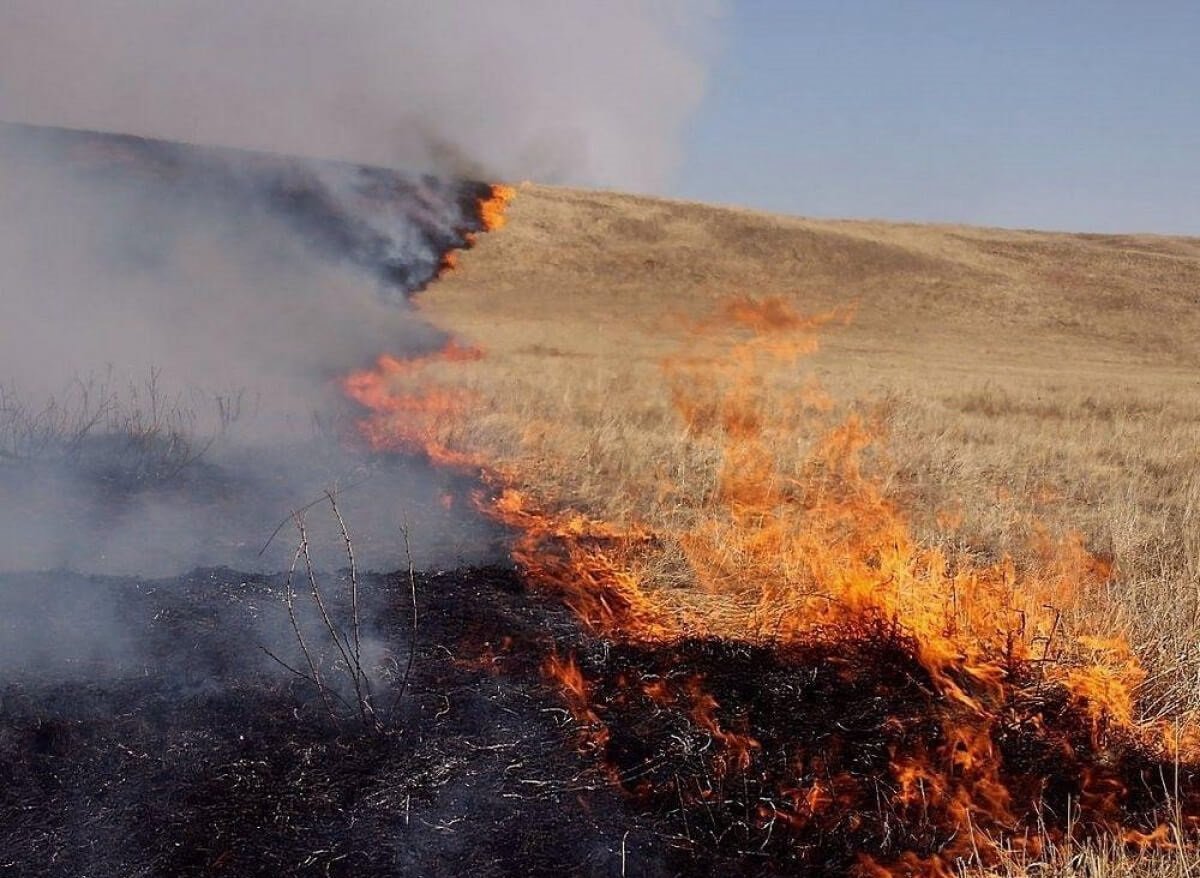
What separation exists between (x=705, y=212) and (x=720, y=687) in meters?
44.2

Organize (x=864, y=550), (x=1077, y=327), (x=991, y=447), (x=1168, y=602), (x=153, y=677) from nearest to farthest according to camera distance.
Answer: (x=153, y=677), (x=1168, y=602), (x=864, y=550), (x=991, y=447), (x=1077, y=327)

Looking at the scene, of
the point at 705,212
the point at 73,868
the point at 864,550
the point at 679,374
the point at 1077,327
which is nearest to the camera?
the point at 73,868

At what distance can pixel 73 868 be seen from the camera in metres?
2.99

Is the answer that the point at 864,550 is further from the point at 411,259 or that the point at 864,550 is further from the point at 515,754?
the point at 411,259

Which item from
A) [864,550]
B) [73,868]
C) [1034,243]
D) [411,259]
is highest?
[1034,243]

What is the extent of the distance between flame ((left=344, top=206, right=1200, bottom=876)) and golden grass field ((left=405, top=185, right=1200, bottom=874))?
0.22 metres

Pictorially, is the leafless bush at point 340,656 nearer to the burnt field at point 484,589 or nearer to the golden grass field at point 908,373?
the burnt field at point 484,589

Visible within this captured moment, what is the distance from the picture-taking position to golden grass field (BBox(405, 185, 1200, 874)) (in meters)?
7.12

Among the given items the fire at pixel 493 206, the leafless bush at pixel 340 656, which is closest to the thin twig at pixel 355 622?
the leafless bush at pixel 340 656

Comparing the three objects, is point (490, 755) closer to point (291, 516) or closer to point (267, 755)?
point (267, 755)

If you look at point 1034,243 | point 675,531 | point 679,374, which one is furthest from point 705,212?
point 675,531

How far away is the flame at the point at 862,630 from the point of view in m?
3.46

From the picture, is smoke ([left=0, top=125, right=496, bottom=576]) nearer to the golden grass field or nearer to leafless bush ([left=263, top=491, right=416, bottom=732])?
leafless bush ([left=263, top=491, right=416, bottom=732])

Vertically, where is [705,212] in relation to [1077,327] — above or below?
above
